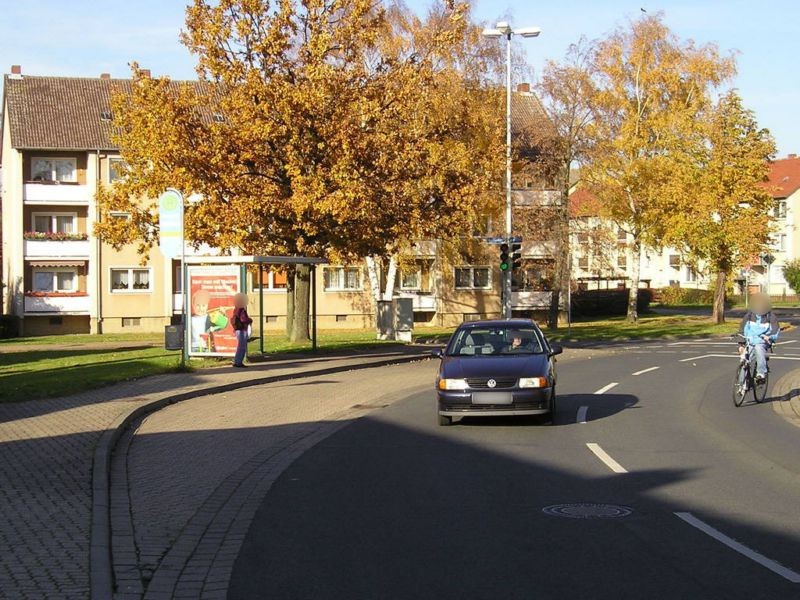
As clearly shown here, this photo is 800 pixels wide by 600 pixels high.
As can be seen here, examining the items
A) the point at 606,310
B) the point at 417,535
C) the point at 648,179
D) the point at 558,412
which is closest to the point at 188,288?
the point at 558,412

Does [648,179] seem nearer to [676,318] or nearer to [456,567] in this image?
[676,318]

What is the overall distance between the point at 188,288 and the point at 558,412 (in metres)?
11.6

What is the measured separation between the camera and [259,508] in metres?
8.65

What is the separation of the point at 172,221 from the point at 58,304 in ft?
100

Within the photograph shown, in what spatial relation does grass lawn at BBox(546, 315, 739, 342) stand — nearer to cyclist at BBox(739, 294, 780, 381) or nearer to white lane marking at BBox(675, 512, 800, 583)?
cyclist at BBox(739, 294, 780, 381)

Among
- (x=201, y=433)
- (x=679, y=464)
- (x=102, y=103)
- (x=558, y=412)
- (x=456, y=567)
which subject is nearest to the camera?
(x=456, y=567)

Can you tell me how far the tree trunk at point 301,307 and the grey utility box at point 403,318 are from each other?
Result: 4099mm

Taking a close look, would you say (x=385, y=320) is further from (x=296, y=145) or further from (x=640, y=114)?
(x=640, y=114)

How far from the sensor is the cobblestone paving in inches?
265

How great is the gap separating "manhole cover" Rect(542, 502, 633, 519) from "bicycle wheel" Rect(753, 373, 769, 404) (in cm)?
940

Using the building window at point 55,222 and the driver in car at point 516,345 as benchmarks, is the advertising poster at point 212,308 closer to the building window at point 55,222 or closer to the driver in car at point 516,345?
the driver in car at point 516,345

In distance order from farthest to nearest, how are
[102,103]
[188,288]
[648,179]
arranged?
1. [102,103]
2. [648,179]
3. [188,288]

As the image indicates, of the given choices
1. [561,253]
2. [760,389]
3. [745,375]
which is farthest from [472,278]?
[745,375]

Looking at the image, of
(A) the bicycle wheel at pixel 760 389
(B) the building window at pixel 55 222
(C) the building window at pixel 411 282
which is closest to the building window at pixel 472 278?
(C) the building window at pixel 411 282
